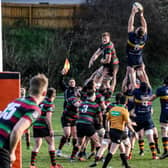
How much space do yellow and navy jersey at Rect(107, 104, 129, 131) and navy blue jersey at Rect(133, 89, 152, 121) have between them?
2.38 meters

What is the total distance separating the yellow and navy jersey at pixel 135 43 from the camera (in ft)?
57.5

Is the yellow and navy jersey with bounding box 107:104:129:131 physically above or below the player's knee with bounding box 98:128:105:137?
above

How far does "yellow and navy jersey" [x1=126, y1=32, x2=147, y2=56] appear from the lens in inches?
690

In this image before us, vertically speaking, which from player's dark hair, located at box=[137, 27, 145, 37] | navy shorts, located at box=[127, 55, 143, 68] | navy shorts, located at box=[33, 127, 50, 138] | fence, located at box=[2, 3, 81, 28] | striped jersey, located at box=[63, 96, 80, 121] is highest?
fence, located at box=[2, 3, 81, 28]

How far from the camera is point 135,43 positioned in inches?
697

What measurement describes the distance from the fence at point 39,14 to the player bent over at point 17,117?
131ft

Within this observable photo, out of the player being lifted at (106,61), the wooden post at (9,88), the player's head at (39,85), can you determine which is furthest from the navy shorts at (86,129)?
the player's head at (39,85)

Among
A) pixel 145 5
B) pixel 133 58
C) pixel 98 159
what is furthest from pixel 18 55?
pixel 98 159

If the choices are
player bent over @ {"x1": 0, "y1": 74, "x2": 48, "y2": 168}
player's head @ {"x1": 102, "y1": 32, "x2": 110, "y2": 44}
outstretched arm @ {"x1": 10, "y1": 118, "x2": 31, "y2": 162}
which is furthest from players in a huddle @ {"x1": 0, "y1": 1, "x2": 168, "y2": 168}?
outstretched arm @ {"x1": 10, "y1": 118, "x2": 31, "y2": 162}

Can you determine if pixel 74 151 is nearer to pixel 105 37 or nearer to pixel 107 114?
pixel 107 114

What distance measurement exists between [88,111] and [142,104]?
6.22 feet

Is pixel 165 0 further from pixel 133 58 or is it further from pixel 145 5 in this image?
pixel 133 58

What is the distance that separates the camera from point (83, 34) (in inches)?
1826

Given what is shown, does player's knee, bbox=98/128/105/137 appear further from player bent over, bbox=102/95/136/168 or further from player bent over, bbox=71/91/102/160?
player bent over, bbox=102/95/136/168
